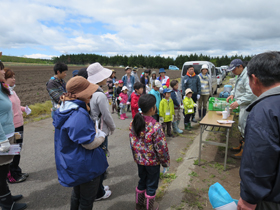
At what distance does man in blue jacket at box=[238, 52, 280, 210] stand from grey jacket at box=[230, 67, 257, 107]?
2517 mm

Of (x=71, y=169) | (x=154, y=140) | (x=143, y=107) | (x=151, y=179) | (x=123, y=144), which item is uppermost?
(x=143, y=107)

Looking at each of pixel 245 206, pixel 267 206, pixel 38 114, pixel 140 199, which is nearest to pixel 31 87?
pixel 38 114

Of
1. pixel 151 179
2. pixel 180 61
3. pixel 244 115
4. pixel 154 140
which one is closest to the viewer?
pixel 154 140

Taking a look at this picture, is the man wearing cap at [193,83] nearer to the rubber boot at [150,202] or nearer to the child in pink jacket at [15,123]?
the rubber boot at [150,202]

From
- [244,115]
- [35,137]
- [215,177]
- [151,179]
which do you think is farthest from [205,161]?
[35,137]

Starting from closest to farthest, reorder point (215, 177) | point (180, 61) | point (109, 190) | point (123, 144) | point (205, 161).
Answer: point (109, 190)
point (215, 177)
point (205, 161)
point (123, 144)
point (180, 61)

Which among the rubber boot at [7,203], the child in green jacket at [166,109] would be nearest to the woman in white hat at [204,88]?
the child in green jacket at [166,109]

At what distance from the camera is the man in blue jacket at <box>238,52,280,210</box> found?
1.21 m

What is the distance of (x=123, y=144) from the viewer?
5.08 metres

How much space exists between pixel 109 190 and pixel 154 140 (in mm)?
1440

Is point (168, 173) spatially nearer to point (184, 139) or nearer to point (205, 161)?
point (205, 161)

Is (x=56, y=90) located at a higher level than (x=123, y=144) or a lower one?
higher

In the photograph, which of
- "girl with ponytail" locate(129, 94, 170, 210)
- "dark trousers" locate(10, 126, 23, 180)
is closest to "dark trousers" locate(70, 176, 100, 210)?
"girl with ponytail" locate(129, 94, 170, 210)

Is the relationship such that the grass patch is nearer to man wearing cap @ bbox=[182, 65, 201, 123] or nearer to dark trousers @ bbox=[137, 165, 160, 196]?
man wearing cap @ bbox=[182, 65, 201, 123]
